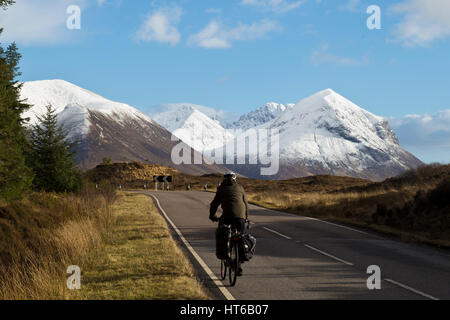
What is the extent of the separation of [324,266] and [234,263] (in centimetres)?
284

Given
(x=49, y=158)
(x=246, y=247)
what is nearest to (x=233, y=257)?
(x=246, y=247)

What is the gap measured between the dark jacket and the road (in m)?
1.33

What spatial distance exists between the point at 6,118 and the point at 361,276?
851 inches

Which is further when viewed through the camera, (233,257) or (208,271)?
(208,271)

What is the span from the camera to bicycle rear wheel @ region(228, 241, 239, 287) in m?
8.27

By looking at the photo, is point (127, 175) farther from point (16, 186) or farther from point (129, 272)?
point (129, 272)

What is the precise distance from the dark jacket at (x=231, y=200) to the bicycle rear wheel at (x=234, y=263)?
0.56 meters

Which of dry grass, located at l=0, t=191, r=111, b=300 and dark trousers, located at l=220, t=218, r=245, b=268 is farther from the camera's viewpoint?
dark trousers, located at l=220, t=218, r=245, b=268

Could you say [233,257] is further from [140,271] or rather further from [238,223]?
[140,271]

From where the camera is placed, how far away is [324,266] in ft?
33.4

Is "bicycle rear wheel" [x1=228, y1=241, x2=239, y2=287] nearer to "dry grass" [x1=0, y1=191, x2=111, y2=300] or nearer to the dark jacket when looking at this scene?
the dark jacket

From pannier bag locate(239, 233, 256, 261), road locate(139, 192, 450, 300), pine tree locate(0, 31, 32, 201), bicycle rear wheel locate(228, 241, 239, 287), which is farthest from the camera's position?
pine tree locate(0, 31, 32, 201)

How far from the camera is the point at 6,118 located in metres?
24.2

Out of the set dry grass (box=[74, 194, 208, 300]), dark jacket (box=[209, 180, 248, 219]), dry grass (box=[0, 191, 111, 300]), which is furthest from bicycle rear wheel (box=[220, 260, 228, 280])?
dry grass (box=[0, 191, 111, 300])
